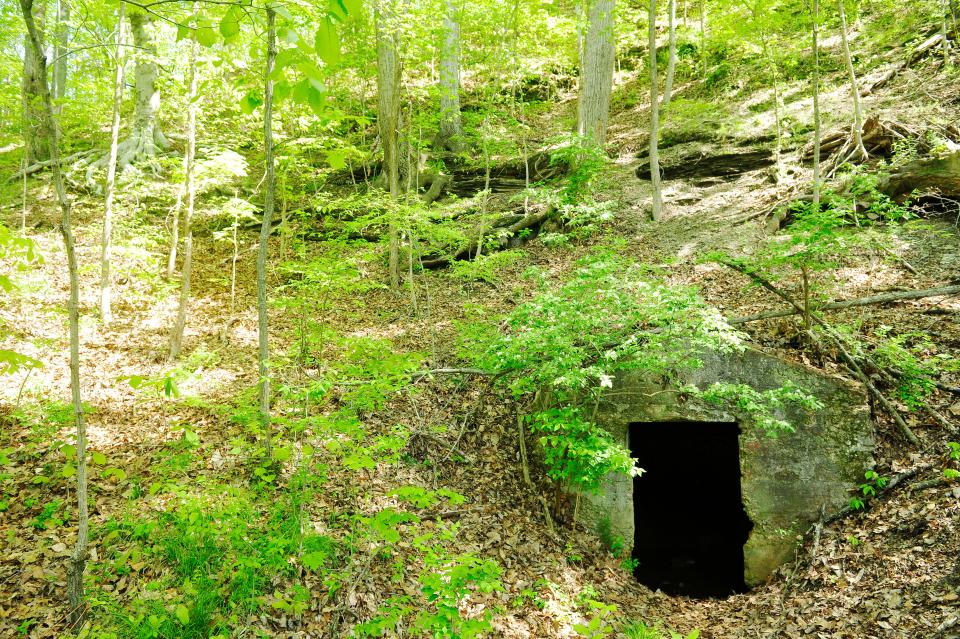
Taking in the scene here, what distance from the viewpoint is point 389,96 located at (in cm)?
1045

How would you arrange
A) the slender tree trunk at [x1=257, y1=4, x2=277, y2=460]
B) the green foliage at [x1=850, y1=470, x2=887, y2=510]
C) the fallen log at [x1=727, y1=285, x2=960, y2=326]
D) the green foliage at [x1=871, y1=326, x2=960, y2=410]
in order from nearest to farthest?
the slender tree trunk at [x1=257, y1=4, x2=277, y2=460] → the green foliage at [x1=850, y1=470, x2=887, y2=510] → the green foliage at [x1=871, y1=326, x2=960, y2=410] → the fallen log at [x1=727, y1=285, x2=960, y2=326]

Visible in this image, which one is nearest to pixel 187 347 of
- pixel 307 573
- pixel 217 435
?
pixel 217 435

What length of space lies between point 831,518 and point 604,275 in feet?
12.3

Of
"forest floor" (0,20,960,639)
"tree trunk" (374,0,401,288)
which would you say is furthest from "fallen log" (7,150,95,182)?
"tree trunk" (374,0,401,288)

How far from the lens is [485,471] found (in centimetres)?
622

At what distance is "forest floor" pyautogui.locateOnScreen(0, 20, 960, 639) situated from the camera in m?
4.14

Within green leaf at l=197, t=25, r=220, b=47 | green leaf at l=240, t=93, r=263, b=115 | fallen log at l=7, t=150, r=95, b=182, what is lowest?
green leaf at l=240, t=93, r=263, b=115

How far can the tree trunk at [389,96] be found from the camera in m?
8.59

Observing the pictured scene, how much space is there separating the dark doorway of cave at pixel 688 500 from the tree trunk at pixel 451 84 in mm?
7263

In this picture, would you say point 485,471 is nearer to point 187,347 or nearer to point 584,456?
point 584,456

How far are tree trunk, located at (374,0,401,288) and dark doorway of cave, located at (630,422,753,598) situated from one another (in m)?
5.55

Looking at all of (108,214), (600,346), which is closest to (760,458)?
(600,346)

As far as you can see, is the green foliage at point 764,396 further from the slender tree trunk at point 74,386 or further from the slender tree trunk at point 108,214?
the slender tree trunk at point 108,214

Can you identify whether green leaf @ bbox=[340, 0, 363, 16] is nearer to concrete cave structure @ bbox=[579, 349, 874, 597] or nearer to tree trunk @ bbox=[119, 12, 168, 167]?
concrete cave structure @ bbox=[579, 349, 874, 597]
